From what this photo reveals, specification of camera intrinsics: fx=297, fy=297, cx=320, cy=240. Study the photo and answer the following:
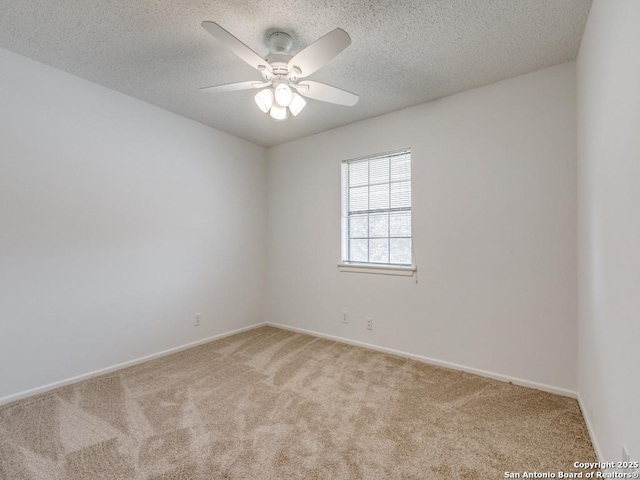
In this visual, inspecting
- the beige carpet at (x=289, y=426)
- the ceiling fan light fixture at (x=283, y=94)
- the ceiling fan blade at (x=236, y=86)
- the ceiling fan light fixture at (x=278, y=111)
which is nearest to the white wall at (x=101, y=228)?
the beige carpet at (x=289, y=426)

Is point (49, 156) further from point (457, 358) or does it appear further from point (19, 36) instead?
point (457, 358)

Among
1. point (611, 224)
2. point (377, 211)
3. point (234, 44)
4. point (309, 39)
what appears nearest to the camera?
point (611, 224)

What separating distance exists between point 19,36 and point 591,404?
4.36 meters

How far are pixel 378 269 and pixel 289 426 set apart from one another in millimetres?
1789

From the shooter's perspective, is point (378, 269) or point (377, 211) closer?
point (378, 269)

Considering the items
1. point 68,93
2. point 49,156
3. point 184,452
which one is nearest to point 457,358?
point 184,452

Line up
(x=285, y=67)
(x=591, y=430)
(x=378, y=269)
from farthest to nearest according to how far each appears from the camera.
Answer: (x=378, y=269) < (x=285, y=67) < (x=591, y=430)

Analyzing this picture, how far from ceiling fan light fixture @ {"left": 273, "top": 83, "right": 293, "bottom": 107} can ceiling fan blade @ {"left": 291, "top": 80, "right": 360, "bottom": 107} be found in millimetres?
223

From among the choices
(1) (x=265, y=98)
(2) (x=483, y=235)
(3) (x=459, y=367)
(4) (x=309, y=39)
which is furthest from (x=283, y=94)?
(3) (x=459, y=367)

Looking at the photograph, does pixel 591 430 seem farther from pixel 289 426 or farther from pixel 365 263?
pixel 365 263

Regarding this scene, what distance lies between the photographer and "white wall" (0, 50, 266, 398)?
221 centimetres

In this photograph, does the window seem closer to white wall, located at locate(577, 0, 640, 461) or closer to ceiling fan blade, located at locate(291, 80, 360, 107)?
ceiling fan blade, located at locate(291, 80, 360, 107)

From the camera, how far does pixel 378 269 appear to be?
3219 millimetres

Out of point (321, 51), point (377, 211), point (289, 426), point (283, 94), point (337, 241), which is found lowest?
point (289, 426)
